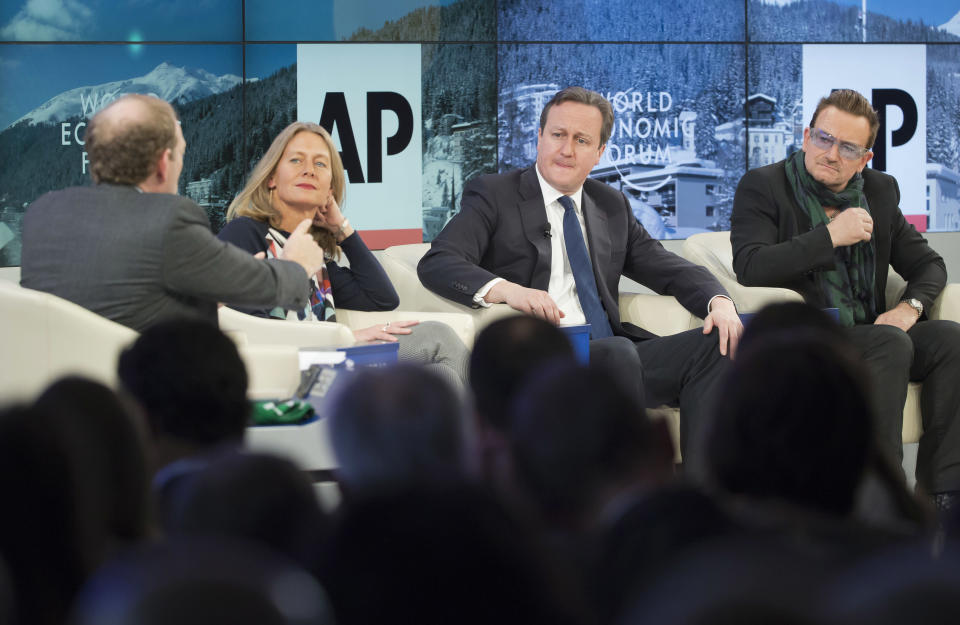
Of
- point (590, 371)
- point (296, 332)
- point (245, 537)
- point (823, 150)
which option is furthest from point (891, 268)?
point (245, 537)

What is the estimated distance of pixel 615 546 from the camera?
637mm

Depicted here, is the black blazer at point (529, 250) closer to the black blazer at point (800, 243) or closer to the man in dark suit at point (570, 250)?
the man in dark suit at point (570, 250)

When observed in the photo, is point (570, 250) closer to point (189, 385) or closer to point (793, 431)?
point (189, 385)

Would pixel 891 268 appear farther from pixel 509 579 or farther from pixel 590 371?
pixel 509 579

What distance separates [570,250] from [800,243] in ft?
2.85

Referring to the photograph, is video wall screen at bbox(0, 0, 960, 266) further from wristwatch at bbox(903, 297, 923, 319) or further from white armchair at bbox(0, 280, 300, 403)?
white armchair at bbox(0, 280, 300, 403)

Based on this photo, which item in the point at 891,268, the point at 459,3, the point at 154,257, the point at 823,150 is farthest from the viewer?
the point at 459,3

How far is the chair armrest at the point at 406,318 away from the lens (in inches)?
142

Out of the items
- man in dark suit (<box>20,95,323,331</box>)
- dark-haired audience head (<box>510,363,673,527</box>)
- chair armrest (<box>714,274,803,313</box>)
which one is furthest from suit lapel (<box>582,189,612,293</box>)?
dark-haired audience head (<box>510,363,673,527</box>)

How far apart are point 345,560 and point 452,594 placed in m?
0.07

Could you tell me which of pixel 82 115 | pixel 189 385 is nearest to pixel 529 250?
pixel 189 385

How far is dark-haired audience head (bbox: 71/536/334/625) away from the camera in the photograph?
50cm

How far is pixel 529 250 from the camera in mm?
4070

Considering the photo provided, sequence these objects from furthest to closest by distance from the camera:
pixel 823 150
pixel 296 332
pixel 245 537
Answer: pixel 823 150
pixel 296 332
pixel 245 537
